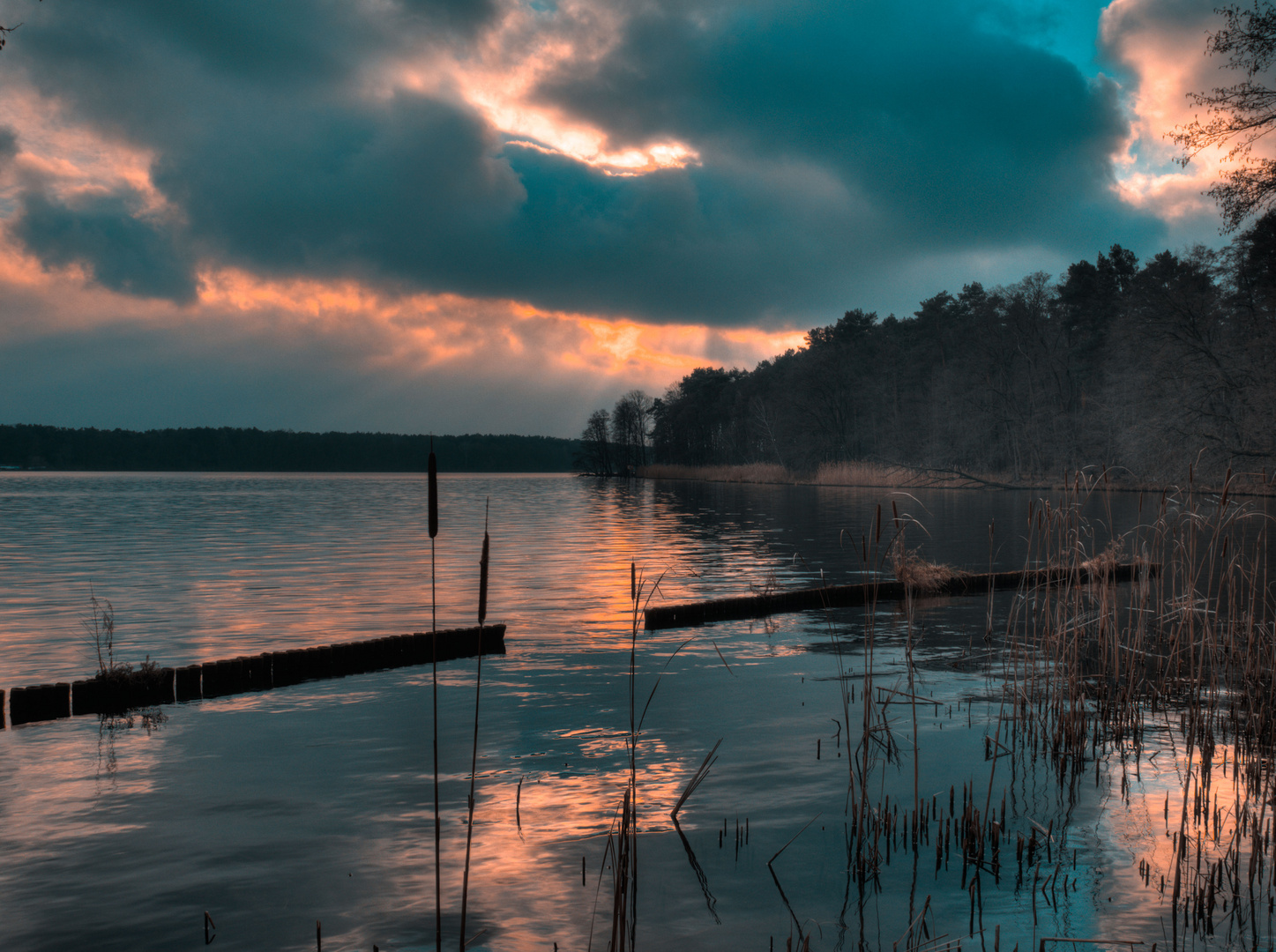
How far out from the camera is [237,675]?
438 inches

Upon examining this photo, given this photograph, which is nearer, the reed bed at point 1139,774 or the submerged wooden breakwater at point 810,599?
the reed bed at point 1139,774

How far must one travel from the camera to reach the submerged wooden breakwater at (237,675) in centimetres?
984

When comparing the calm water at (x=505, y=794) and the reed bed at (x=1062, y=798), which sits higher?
the reed bed at (x=1062, y=798)

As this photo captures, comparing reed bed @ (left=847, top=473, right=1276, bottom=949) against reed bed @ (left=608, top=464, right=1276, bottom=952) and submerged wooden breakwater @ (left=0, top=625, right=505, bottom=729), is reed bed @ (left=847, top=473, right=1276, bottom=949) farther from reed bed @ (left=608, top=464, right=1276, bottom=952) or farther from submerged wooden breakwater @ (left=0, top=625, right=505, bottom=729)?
submerged wooden breakwater @ (left=0, top=625, right=505, bottom=729)

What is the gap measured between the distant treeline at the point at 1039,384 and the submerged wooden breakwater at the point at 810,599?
166 inches

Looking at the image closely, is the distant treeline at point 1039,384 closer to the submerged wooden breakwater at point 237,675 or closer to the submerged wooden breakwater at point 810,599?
the submerged wooden breakwater at point 810,599

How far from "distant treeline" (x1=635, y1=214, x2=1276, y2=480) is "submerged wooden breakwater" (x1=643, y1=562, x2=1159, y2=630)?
4206 mm

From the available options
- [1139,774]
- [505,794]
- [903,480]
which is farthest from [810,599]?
[903,480]

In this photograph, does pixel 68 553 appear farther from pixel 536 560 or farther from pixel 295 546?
pixel 536 560

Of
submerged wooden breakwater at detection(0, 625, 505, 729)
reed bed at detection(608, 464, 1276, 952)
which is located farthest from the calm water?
submerged wooden breakwater at detection(0, 625, 505, 729)

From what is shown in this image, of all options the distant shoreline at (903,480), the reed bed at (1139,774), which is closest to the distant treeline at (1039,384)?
the distant shoreline at (903,480)

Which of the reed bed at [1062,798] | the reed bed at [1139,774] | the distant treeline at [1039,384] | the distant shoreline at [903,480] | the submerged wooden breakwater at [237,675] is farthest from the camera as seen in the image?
the distant shoreline at [903,480]

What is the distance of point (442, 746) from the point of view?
871cm

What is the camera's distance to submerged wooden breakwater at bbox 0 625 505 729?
9.84 meters
